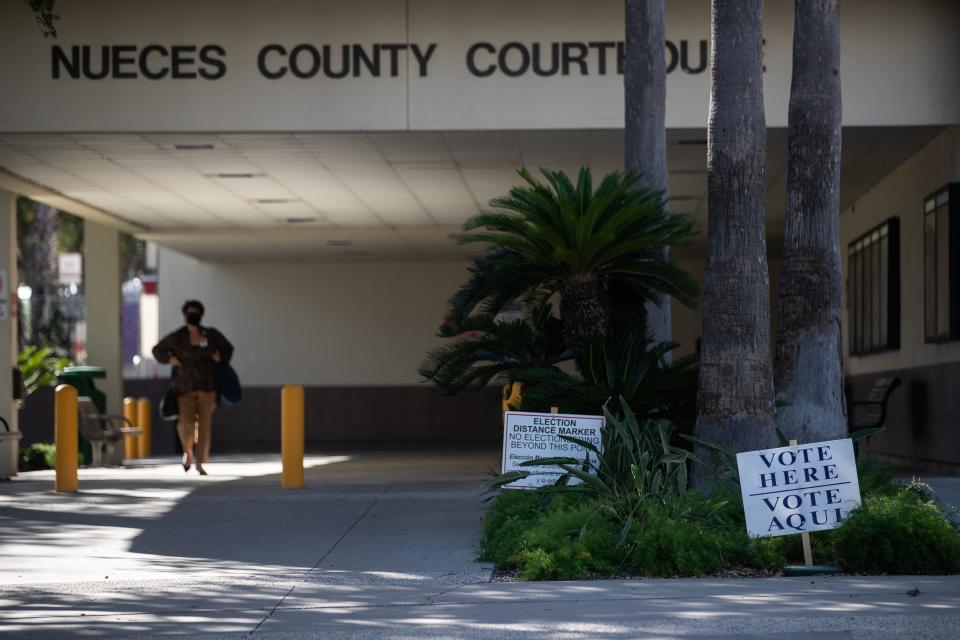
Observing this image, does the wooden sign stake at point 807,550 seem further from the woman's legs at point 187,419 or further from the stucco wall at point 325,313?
the stucco wall at point 325,313

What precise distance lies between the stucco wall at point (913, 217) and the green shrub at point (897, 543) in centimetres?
885

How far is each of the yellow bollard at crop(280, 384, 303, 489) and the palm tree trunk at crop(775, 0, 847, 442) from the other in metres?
6.47

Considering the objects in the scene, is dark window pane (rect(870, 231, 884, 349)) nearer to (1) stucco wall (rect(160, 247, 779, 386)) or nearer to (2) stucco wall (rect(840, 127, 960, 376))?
(2) stucco wall (rect(840, 127, 960, 376))

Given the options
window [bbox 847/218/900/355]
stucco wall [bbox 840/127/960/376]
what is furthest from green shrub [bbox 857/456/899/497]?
window [bbox 847/218/900/355]

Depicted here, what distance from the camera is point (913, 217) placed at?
1961 centimetres

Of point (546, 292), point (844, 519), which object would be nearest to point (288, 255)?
point (546, 292)

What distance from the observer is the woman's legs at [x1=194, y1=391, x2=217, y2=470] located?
17969 millimetres

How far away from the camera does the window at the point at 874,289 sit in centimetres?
2061

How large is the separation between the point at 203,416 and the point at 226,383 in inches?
23.7

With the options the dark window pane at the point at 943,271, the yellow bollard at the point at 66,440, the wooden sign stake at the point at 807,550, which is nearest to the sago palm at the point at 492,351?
the wooden sign stake at the point at 807,550

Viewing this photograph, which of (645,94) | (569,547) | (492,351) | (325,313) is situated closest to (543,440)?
(492,351)

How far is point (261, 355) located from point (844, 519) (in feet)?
79.5

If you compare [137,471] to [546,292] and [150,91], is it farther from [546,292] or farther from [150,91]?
[546,292]

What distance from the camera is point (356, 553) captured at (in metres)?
10.4
